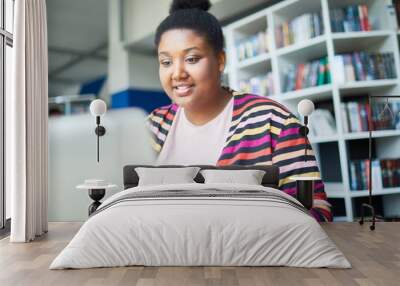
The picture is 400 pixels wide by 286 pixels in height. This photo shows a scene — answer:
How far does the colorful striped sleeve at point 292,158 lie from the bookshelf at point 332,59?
0.46 feet

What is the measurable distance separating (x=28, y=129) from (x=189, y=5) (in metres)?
1.84

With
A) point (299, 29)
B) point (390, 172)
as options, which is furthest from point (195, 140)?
point (390, 172)

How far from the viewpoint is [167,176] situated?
3.68m

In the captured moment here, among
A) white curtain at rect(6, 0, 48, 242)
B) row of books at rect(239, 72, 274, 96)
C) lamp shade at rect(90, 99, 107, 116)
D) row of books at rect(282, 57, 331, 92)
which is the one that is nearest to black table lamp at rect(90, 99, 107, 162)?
lamp shade at rect(90, 99, 107, 116)

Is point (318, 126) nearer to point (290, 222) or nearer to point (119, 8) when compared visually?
point (290, 222)

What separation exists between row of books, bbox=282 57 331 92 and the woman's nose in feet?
3.14

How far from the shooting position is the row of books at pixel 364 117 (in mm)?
3791

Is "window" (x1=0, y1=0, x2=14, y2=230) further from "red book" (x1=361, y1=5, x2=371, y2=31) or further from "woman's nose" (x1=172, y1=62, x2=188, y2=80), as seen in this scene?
"red book" (x1=361, y1=5, x2=371, y2=31)

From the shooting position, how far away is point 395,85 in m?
3.75

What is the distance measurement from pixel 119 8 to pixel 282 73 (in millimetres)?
1702

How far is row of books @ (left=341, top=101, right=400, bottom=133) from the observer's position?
379 centimetres

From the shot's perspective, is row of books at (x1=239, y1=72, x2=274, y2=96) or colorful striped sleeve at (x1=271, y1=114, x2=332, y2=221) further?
row of books at (x1=239, y1=72, x2=274, y2=96)

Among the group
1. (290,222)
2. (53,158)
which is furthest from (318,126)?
(53,158)

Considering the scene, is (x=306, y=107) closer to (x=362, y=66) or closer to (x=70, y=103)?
(x=362, y=66)
